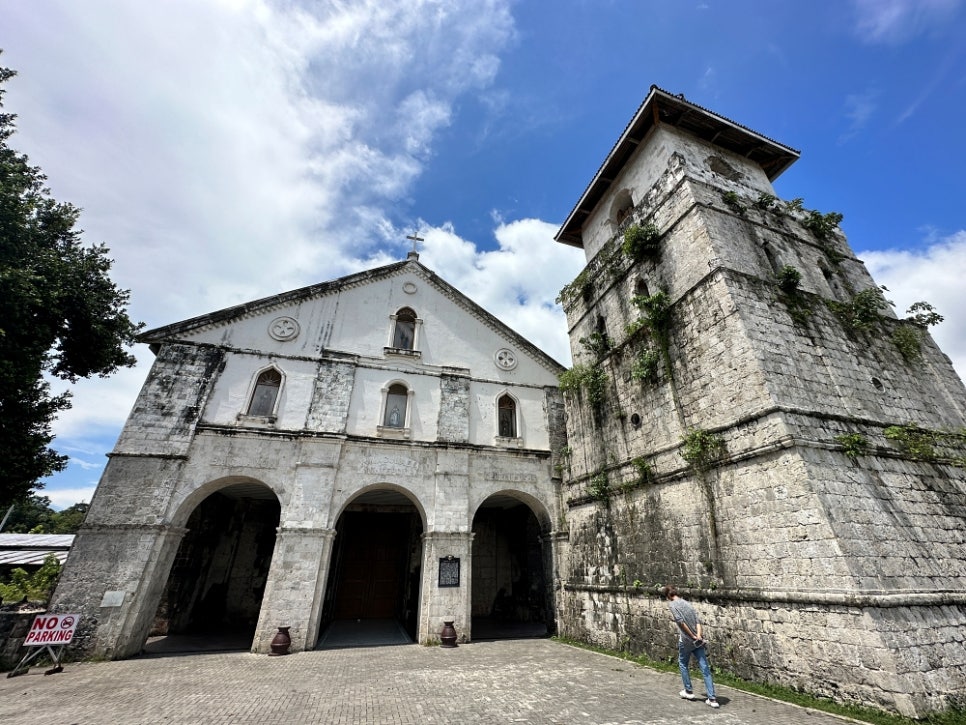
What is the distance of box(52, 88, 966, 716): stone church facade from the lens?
6.30 meters

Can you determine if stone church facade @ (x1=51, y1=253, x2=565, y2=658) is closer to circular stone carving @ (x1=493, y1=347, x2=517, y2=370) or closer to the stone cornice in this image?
circular stone carving @ (x1=493, y1=347, x2=517, y2=370)

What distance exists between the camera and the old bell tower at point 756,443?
5777 millimetres

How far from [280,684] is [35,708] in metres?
3.30

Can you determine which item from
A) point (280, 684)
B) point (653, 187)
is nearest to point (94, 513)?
point (280, 684)

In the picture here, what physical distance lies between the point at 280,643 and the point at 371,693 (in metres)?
4.42

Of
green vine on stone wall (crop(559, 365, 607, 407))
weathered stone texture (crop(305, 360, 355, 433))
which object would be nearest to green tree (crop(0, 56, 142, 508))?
weathered stone texture (crop(305, 360, 355, 433))

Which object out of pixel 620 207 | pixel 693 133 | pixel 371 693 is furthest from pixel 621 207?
pixel 371 693

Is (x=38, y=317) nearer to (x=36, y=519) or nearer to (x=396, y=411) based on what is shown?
(x=396, y=411)

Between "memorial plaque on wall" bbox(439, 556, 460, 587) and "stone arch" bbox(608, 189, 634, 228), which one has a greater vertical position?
"stone arch" bbox(608, 189, 634, 228)

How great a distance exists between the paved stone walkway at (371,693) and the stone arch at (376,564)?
5141mm

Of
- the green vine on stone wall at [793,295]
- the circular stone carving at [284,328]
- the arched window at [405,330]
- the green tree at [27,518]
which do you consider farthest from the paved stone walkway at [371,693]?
the green tree at [27,518]

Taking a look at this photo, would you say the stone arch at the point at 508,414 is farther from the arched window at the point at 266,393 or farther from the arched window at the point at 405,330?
the arched window at the point at 266,393

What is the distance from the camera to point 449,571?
11219mm

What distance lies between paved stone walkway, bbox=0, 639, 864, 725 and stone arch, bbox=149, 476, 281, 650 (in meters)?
4.08
